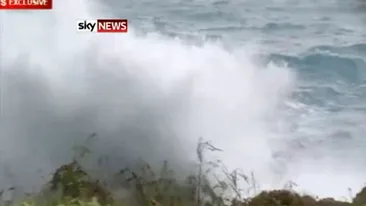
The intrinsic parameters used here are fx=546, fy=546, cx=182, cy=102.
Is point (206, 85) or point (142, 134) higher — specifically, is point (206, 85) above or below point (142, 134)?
above

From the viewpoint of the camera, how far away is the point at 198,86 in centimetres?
204

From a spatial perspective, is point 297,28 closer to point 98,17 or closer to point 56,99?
point 98,17

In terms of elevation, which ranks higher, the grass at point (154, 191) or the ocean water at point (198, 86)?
the ocean water at point (198, 86)

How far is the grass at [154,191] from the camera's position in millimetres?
2074

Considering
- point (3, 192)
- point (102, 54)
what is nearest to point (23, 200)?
point (3, 192)

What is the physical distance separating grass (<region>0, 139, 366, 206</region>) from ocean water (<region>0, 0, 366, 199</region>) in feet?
0.13

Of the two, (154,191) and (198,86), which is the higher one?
(198,86)

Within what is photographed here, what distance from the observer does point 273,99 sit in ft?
6.71

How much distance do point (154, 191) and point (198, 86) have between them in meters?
0.44

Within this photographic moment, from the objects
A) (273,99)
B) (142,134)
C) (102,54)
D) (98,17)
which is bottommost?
(142,134)

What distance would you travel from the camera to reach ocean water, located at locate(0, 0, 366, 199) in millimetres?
2027

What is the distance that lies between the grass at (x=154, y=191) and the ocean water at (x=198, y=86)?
4 cm

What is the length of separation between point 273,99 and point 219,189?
40 cm

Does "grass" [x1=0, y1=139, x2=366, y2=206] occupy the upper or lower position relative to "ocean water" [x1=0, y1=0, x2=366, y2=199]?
lower
